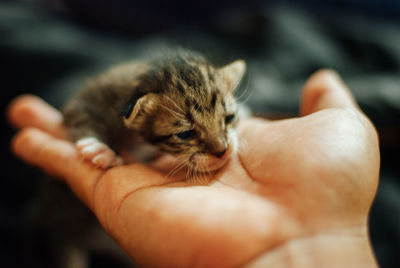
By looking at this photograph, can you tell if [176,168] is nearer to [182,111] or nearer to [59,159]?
[182,111]

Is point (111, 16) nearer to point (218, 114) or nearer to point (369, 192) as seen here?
point (218, 114)

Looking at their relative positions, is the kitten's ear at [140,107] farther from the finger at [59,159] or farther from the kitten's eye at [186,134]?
the finger at [59,159]

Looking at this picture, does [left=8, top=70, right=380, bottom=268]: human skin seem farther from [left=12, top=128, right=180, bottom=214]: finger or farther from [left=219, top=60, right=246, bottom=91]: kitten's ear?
[left=219, top=60, right=246, bottom=91]: kitten's ear

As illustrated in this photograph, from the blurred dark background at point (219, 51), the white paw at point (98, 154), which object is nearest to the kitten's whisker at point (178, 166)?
the white paw at point (98, 154)

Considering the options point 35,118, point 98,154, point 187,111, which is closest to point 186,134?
point 187,111

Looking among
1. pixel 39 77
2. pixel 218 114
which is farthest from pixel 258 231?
pixel 39 77
